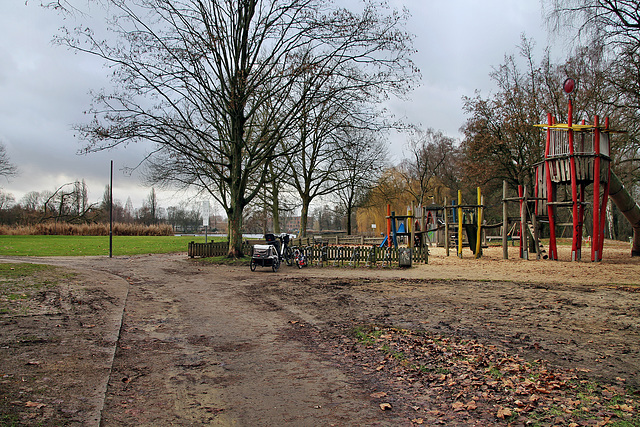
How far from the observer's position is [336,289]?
1212cm

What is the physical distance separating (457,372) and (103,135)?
1775 cm

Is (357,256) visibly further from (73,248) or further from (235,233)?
(73,248)

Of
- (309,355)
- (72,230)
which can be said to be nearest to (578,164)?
(309,355)

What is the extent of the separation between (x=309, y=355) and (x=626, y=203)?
2301cm

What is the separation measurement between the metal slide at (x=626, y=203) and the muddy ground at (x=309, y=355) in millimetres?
12576

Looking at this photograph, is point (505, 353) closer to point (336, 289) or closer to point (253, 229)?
point (336, 289)

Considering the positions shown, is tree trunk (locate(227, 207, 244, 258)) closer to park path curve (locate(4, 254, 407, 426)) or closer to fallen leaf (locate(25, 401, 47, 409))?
park path curve (locate(4, 254, 407, 426))

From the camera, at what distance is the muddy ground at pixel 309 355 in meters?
4.06

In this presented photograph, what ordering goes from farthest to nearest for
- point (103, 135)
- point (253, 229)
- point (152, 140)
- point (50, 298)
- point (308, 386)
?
point (253, 229) → point (152, 140) → point (103, 135) → point (50, 298) → point (308, 386)

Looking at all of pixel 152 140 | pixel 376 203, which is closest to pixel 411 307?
pixel 152 140

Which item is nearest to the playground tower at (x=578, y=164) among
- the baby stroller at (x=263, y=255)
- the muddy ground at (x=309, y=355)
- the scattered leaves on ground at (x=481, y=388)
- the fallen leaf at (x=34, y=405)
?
the muddy ground at (x=309, y=355)

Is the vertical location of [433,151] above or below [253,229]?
above

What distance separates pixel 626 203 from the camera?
22.0m

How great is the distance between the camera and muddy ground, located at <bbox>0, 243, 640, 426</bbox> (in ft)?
13.3
